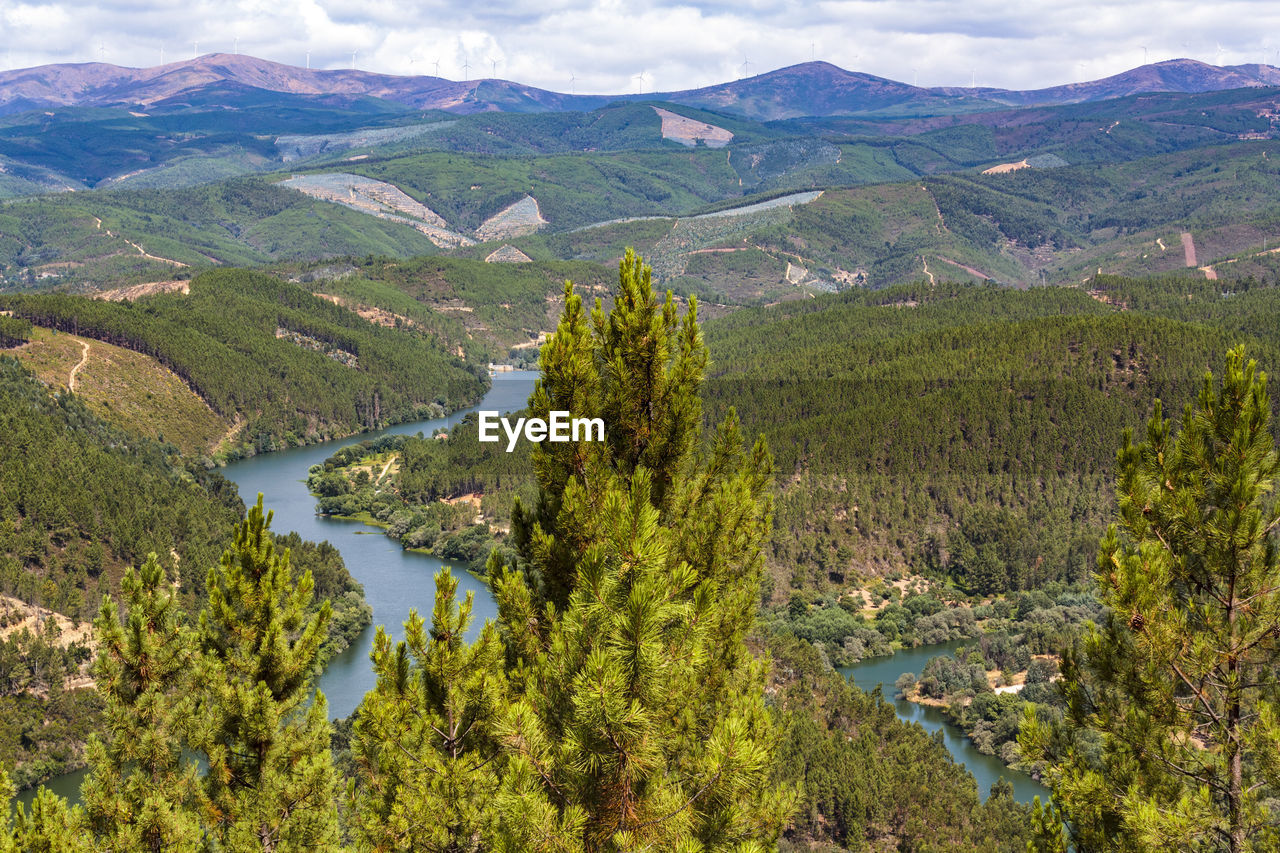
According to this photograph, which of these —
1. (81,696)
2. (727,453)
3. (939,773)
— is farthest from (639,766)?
(81,696)

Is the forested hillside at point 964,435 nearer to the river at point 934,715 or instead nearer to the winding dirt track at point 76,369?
the river at point 934,715

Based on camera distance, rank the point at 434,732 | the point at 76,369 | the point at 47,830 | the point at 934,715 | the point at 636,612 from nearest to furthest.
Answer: the point at 636,612 → the point at 47,830 → the point at 434,732 → the point at 934,715 → the point at 76,369

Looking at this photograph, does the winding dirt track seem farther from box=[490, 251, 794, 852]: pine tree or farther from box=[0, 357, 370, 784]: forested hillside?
box=[490, 251, 794, 852]: pine tree

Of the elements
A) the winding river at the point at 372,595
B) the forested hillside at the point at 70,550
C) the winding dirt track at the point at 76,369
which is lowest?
the winding river at the point at 372,595

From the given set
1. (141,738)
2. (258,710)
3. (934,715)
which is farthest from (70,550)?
(258,710)

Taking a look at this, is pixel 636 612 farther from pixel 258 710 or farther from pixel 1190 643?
pixel 258 710

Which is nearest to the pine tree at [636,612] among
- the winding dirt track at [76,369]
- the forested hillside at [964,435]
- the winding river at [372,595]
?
the winding river at [372,595]

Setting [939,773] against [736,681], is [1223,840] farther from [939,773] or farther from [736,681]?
[939,773]
